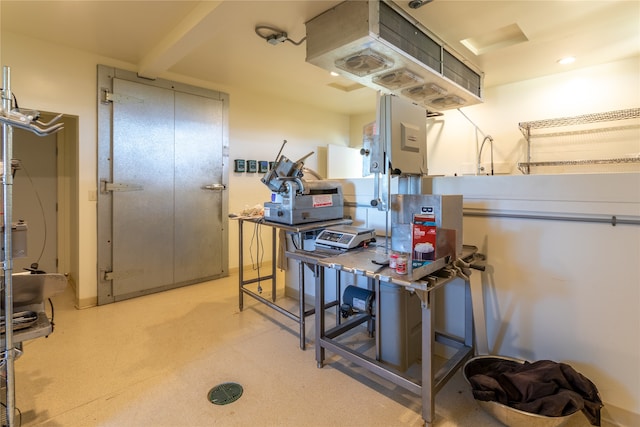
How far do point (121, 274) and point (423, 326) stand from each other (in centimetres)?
325

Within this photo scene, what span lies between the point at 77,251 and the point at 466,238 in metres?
3.72

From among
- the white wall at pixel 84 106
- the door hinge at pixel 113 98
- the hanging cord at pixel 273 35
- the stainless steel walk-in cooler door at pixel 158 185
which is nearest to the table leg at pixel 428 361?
the hanging cord at pixel 273 35

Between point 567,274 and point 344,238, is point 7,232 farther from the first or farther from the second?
point 567,274

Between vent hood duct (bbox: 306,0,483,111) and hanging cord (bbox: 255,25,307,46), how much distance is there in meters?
0.31

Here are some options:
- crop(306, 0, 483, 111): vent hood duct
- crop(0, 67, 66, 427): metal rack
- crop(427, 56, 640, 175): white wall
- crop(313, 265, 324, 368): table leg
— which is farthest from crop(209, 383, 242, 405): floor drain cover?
crop(427, 56, 640, 175): white wall

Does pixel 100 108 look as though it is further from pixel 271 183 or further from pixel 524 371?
pixel 524 371

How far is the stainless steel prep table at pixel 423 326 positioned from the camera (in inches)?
61.1

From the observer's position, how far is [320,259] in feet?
6.29

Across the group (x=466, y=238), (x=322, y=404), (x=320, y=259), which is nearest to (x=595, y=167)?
(x=466, y=238)

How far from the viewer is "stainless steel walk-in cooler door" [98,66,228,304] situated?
335 cm

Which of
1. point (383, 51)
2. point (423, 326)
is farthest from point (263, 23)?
point (423, 326)

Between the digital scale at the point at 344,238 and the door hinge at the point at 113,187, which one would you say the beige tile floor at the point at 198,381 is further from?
the door hinge at the point at 113,187

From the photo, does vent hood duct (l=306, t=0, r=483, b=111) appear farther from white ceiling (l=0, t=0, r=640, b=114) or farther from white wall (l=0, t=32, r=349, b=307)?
white wall (l=0, t=32, r=349, b=307)

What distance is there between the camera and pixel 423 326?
1.60 metres
